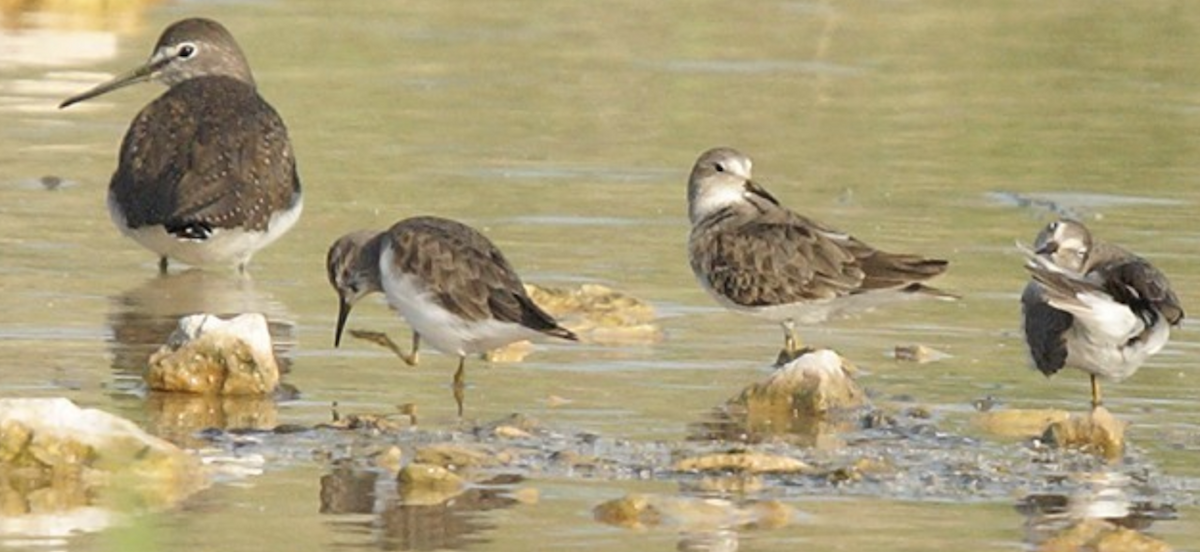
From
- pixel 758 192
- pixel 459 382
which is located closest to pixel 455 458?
pixel 459 382

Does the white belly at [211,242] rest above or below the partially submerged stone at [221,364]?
above

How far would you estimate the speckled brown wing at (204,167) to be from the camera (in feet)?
48.8

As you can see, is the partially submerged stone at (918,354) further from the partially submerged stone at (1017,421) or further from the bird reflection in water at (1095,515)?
the bird reflection in water at (1095,515)

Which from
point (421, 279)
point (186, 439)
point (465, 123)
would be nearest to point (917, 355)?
point (421, 279)

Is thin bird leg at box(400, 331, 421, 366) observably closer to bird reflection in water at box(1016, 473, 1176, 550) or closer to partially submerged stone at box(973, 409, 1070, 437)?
partially submerged stone at box(973, 409, 1070, 437)

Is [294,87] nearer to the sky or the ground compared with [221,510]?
nearer to the sky

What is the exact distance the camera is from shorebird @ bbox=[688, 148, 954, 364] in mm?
13094

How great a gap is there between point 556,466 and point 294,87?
10.9 m

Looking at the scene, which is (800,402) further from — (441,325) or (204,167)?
(204,167)

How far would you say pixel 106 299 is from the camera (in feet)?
46.5

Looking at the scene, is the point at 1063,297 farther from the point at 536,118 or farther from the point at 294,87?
the point at 294,87

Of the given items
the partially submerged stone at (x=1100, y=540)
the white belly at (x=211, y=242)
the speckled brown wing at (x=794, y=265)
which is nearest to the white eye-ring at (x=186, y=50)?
the white belly at (x=211, y=242)

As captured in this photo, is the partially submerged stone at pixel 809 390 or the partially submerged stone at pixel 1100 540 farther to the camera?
the partially submerged stone at pixel 809 390

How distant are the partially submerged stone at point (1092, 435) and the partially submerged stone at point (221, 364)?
Result: 10.0ft
